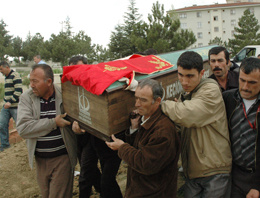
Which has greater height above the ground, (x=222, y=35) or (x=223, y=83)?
(x=222, y=35)

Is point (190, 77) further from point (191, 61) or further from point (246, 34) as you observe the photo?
point (246, 34)

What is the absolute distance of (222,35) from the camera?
4212cm

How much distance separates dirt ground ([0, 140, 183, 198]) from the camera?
349 cm

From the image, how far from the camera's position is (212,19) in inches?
1649

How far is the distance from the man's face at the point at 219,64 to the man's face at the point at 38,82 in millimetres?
1902

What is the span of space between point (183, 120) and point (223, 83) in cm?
128

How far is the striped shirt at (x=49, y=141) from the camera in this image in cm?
237

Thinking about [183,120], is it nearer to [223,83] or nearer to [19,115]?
[223,83]

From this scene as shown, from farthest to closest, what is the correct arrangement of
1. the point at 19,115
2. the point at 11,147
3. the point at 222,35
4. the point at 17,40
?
the point at 222,35 → the point at 17,40 → the point at 11,147 → the point at 19,115

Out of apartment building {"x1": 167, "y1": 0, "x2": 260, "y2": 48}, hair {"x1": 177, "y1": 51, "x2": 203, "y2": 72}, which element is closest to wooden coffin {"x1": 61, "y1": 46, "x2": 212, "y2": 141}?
hair {"x1": 177, "y1": 51, "x2": 203, "y2": 72}

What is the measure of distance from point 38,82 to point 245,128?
198 centimetres

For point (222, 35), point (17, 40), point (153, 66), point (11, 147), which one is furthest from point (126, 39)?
point (153, 66)

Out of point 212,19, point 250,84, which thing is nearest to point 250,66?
point 250,84

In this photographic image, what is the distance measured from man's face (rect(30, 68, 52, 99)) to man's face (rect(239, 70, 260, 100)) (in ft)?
6.11
